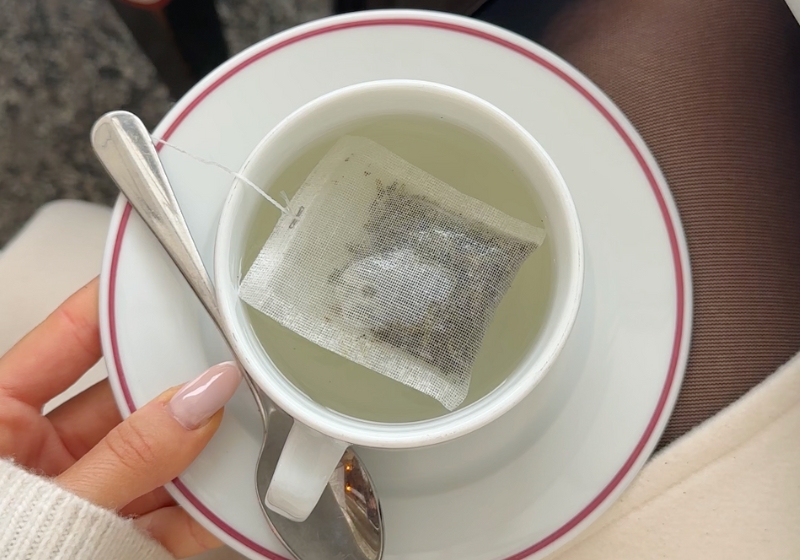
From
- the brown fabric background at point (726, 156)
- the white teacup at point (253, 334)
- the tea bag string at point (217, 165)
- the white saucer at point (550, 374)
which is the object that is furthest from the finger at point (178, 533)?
the brown fabric background at point (726, 156)

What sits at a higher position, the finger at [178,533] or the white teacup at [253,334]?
the white teacup at [253,334]

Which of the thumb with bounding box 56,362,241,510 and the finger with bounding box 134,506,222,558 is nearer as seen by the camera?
the thumb with bounding box 56,362,241,510

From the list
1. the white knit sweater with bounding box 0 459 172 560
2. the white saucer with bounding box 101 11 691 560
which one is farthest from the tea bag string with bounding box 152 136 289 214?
the white knit sweater with bounding box 0 459 172 560

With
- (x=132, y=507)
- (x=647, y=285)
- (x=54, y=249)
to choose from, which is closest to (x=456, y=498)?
(x=647, y=285)

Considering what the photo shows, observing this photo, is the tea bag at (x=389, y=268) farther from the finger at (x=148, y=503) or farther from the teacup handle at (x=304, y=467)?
the finger at (x=148, y=503)

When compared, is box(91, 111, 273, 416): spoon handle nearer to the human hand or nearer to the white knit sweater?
the human hand

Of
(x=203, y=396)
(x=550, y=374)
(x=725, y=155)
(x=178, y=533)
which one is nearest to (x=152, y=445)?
(x=203, y=396)
